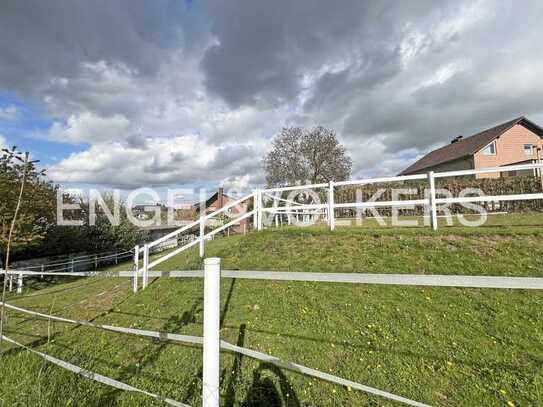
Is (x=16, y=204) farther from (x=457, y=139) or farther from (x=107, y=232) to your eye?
(x=457, y=139)

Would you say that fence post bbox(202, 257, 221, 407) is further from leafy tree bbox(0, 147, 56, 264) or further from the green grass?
leafy tree bbox(0, 147, 56, 264)

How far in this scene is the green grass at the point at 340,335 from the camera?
240 centimetres

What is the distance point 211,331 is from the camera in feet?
4.96

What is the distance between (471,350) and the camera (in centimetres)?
279

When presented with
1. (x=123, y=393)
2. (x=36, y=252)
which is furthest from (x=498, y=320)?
(x=36, y=252)

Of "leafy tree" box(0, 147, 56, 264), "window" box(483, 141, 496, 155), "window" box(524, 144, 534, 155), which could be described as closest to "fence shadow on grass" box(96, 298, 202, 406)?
"leafy tree" box(0, 147, 56, 264)

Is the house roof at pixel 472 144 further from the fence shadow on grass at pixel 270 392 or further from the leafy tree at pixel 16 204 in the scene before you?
the leafy tree at pixel 16 204

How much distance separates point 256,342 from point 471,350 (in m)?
2.29

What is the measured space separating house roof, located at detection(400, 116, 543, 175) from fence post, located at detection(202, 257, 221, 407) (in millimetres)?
28977

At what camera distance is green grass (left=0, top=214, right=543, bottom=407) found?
2398 mm

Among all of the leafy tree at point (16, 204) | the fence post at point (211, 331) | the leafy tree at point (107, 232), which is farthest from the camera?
the leafy tree at point (107, 232)

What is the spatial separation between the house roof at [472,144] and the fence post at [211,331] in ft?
95.1

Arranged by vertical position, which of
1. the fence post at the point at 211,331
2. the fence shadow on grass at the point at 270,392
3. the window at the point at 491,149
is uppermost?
the window at the point at 491,149

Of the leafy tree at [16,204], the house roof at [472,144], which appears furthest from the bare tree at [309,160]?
the leafy tree at [16,204]
